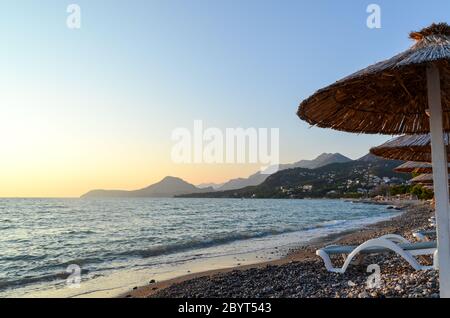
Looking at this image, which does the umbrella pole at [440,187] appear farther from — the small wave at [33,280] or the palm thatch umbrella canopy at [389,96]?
the small wave at [33,280]

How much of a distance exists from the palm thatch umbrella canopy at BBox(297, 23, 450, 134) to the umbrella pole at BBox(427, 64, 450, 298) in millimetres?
362

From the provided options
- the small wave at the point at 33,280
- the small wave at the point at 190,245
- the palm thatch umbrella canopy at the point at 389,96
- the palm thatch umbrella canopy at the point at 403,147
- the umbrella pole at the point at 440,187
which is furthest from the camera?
the small wave at the point at 190,245

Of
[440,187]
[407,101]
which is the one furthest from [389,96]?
[440,187]

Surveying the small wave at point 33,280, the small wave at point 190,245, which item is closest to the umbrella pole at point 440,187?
the small wave at point 33,280

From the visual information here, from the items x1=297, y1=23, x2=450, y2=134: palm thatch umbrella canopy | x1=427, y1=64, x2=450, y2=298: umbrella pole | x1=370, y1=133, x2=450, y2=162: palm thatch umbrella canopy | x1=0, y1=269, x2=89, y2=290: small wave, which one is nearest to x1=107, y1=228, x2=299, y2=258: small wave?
x1=0, y1=269, x2=89, y2=290: small wave

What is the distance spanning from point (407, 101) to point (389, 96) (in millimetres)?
272

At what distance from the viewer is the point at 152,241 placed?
787 inches

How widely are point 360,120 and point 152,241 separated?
16.6m

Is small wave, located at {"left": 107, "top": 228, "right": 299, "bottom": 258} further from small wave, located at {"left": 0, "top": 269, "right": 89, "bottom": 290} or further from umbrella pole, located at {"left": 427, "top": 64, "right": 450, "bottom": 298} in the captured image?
umbrella pole, located at {"left": 427, "top": 64, "right": 450, "bottom": 298}

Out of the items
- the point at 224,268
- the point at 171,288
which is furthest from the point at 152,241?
the point at 171,288

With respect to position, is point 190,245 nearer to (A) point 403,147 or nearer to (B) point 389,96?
(A) point 403,147

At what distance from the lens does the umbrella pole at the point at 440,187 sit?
3559 millimetres

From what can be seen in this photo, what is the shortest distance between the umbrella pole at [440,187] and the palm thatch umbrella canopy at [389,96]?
0.36m
